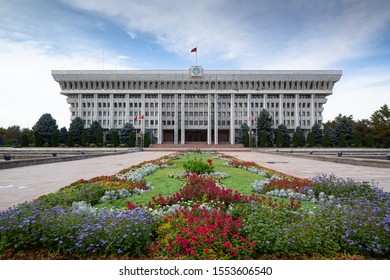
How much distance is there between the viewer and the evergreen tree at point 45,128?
61247mm

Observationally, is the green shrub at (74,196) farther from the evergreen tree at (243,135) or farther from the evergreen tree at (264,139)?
the evergreen tree at (243,135)

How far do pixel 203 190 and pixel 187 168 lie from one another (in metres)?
4.69

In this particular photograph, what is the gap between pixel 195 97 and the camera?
70.8 m

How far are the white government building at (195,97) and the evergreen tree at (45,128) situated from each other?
8.79 metres

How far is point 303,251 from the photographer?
3.36 m

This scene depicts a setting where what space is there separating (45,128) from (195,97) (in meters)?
38.9

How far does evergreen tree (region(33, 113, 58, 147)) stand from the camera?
6125 cm

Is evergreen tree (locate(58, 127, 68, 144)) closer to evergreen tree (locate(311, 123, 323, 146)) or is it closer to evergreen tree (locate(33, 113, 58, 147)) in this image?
evergreen tree (locate(33, 113, 58, 147))

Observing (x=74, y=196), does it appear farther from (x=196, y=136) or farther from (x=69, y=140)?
(x=196, y=136)

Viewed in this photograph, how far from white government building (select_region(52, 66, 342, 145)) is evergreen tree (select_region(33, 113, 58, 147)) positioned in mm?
8790

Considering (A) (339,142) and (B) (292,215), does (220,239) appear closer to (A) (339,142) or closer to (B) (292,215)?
(B) (292,215)

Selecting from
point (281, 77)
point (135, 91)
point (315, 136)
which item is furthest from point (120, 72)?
point (315, 136)

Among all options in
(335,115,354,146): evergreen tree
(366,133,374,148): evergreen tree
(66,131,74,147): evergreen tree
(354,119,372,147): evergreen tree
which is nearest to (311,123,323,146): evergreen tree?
(335,115,354,146): evergreen tree

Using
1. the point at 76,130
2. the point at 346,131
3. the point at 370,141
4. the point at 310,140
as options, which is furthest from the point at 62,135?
the point at 370,141
